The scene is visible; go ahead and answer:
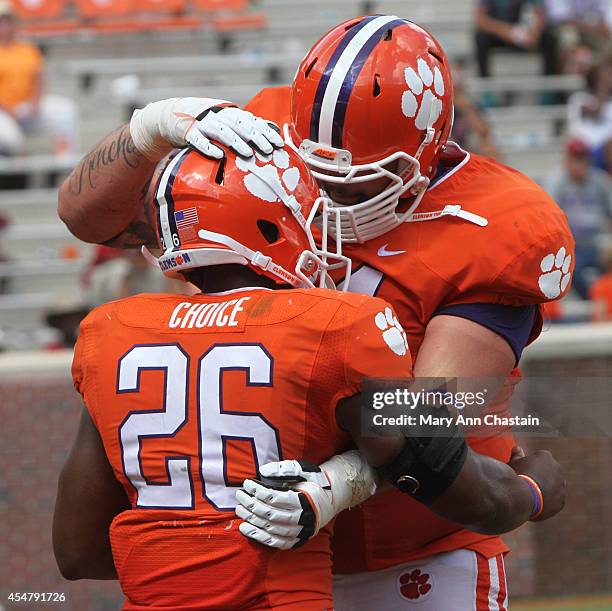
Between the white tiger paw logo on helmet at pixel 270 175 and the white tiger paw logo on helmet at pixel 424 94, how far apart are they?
1.18 ft

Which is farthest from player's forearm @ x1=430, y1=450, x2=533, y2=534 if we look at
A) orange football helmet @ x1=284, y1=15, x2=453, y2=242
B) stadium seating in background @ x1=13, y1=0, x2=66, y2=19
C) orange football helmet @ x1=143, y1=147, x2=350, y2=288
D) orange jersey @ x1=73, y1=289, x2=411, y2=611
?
stadium seating in background @ x1=13, y1=0, x2=66, y2=19

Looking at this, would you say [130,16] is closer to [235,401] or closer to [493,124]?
[493,124]

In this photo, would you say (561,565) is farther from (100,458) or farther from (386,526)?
(100,458)

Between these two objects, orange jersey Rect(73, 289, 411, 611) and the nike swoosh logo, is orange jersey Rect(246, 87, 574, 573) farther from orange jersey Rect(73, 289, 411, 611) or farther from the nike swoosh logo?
orange jersey Rect(73, 289, 411, 611)

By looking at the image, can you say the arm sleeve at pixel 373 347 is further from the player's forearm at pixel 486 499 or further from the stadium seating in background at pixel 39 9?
the stadium seating in background at pixel 39 9

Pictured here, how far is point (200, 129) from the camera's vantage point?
2346mm

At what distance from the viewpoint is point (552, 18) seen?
10.3 metres

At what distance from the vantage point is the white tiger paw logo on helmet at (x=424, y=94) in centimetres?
248

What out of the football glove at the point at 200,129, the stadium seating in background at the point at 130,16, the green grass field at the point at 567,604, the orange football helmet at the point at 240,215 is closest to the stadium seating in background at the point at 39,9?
the stadium seating in background at the point at 130,16

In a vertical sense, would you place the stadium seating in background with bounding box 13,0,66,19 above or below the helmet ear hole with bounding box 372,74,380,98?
below

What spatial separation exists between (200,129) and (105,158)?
0.55m

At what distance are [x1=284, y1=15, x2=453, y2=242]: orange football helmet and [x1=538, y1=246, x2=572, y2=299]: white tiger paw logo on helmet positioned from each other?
33cm

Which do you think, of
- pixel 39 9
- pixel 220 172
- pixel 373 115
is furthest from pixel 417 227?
pixel 39 9

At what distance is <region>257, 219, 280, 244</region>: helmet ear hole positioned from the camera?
222cm
